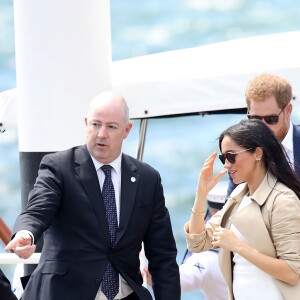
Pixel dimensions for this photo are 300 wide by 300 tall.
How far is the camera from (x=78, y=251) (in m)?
4.46

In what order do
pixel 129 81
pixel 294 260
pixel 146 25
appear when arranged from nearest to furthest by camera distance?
pixel 294 260, pixel 129 81, pixel 146 25

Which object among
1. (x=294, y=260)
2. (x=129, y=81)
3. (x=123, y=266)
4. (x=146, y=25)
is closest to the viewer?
(x=294, y=260)

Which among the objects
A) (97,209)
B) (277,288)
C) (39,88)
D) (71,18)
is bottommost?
(277,288)

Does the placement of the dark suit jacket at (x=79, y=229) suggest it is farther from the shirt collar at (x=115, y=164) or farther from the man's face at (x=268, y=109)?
the man's face at (x=268, y=109)

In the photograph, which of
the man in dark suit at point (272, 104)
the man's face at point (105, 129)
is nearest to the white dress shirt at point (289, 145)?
the man in dark suit at point (272, 104)

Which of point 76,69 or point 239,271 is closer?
point 239,271

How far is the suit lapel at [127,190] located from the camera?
453cm

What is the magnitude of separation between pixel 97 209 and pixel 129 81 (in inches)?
99.4

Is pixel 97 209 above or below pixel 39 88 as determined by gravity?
below

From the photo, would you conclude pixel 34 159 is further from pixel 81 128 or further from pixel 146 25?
pixel 146 25

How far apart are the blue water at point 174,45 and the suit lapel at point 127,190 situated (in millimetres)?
16895

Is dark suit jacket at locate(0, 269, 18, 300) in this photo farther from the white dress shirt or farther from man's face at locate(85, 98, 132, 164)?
the white dress shirt

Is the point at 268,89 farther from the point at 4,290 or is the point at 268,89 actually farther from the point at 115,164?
the point at 4,290

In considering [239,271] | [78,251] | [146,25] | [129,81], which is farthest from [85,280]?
[146,25]
